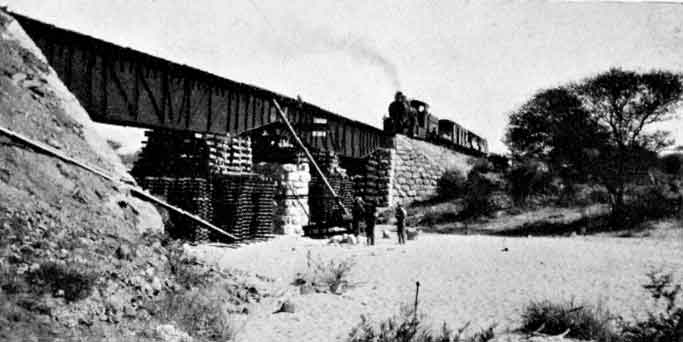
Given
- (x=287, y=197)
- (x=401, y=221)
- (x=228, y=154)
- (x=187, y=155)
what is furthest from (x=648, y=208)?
(x=187, y=155)

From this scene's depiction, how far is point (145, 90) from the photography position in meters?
14.0

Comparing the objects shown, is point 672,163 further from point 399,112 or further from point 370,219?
point 370,219

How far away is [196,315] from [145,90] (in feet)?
29.7

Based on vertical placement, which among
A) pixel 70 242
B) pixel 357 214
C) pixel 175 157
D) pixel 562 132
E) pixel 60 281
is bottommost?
pixel 60 281

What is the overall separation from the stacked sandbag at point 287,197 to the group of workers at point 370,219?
75.6 inches

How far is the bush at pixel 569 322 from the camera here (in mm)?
7684

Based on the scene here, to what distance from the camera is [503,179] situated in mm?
30922

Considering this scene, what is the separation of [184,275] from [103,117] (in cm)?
712

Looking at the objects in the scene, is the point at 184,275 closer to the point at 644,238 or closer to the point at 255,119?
the point at 255,119

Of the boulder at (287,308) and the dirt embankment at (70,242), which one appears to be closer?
the dirt embankment at (70,242)

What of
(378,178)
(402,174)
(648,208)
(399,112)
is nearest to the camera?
(648,208)

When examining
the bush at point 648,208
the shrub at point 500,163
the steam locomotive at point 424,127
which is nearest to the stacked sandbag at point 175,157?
the steam locomotive at point 424,127

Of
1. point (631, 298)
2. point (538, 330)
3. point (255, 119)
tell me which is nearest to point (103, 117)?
point (255, 119)

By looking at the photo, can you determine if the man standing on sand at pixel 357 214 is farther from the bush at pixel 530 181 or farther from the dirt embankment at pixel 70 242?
the bush at pixel 530 181
